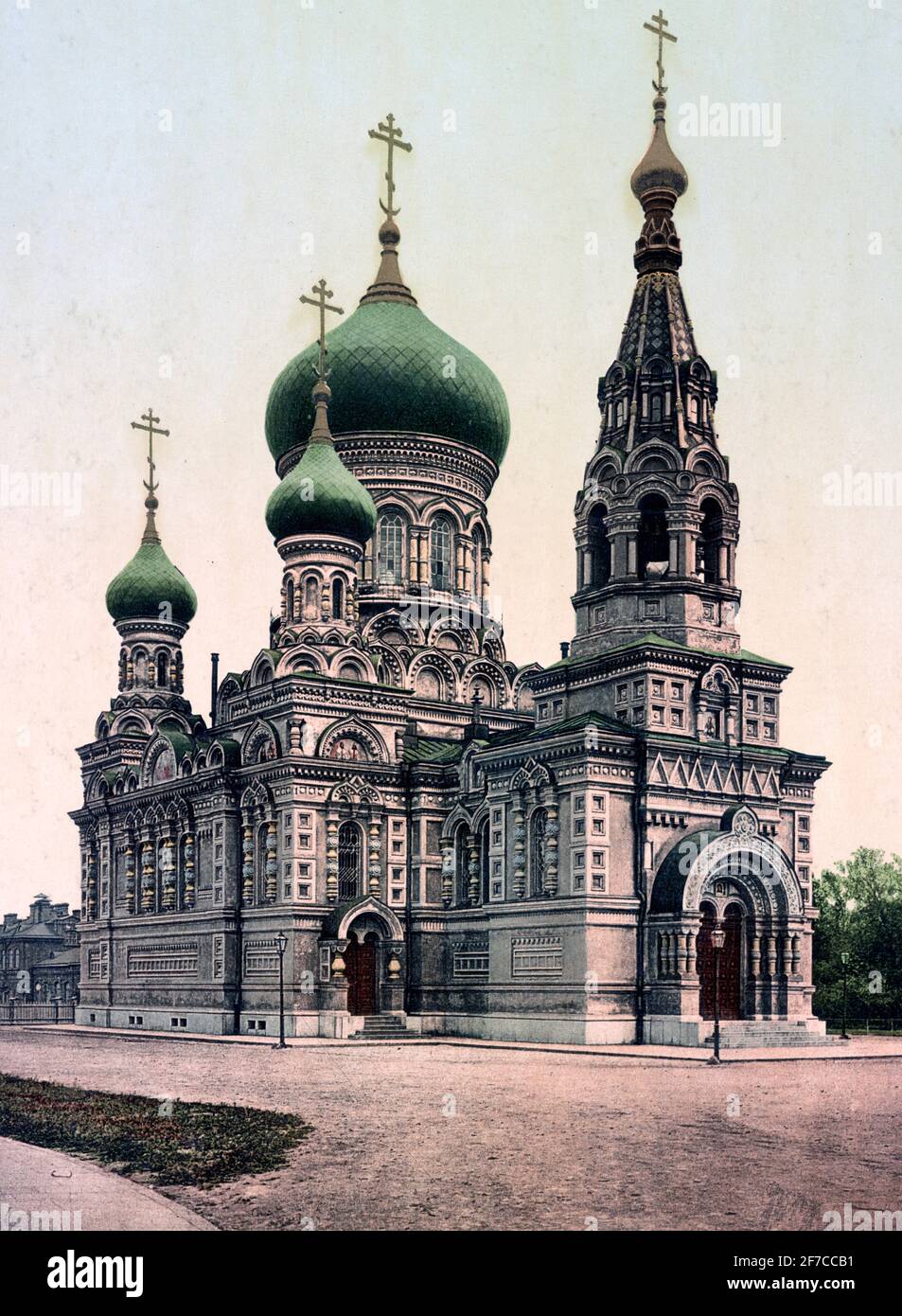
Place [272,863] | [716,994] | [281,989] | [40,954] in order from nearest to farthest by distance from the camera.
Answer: [716,994]
[281,989]
[272,863]
[40,954]

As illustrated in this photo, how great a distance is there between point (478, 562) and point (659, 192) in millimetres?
13872

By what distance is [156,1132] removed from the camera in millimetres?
15703

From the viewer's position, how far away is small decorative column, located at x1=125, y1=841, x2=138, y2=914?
46.6 meters

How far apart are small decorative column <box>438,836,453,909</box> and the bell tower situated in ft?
20.9

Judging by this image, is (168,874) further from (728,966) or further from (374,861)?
(728,966)

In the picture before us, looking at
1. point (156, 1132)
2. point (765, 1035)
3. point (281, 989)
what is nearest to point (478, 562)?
point (281, 989)

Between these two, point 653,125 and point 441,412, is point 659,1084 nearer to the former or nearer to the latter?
point 653,125

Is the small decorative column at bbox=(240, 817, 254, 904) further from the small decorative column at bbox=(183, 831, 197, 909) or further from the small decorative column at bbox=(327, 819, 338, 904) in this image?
the small decorative column at bbox=(183, 831, 197, 909)

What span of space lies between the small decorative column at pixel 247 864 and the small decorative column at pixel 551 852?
29.6ft

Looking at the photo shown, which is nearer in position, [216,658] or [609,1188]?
[609,1188]

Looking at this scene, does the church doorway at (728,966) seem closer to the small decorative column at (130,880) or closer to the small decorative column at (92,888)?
the small decorative column at (130,880)

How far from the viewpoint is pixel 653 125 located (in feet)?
122

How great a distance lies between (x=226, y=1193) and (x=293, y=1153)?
2345 millimetres
